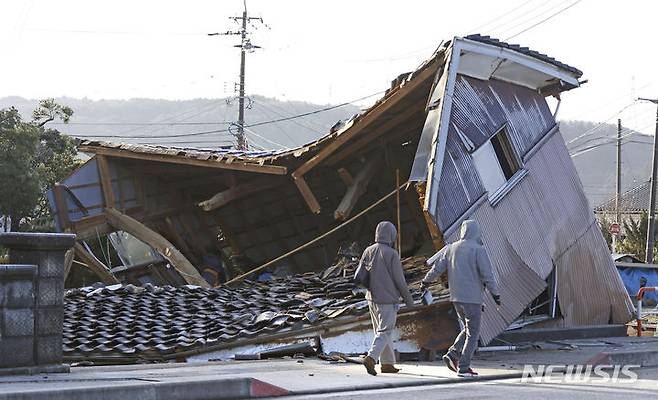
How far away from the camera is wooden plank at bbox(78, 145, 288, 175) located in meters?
21.8

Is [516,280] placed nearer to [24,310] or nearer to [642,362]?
[642,362]

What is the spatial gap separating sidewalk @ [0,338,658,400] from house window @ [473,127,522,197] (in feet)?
10.7

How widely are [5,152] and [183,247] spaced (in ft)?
65.1

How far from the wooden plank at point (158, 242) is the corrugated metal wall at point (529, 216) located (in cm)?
749

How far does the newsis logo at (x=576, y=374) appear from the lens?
12.4 m

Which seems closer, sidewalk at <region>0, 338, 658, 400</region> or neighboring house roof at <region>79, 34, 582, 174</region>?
sidewalk at <region>0, 338, 658, 400</region>

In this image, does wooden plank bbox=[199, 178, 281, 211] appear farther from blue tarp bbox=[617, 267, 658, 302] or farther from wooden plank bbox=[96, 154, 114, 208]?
blue tarp bbox=[617, 267, 658, 302]

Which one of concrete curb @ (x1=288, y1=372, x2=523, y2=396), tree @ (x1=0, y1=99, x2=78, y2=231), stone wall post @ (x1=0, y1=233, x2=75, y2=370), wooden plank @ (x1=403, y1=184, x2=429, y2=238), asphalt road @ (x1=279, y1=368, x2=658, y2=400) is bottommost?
asphalt road @ (x1=279, y1=368, x2=658, y2=400)

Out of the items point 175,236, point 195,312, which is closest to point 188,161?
point 175,236

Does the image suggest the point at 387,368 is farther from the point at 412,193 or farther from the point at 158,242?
the point at 158,242

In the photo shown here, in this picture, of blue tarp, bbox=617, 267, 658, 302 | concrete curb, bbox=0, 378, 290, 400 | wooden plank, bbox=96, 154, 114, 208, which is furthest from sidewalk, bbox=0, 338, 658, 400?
blue tarp, bbox=617, 267, 658, 302

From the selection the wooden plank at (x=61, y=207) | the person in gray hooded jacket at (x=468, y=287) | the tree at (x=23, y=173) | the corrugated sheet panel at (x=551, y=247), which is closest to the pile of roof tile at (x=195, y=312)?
the corrugated sheet panel at (x=551, y=247)

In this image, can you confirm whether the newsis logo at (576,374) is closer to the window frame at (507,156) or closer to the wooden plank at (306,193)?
the window frame at (507,156)

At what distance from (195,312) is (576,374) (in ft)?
23.3
